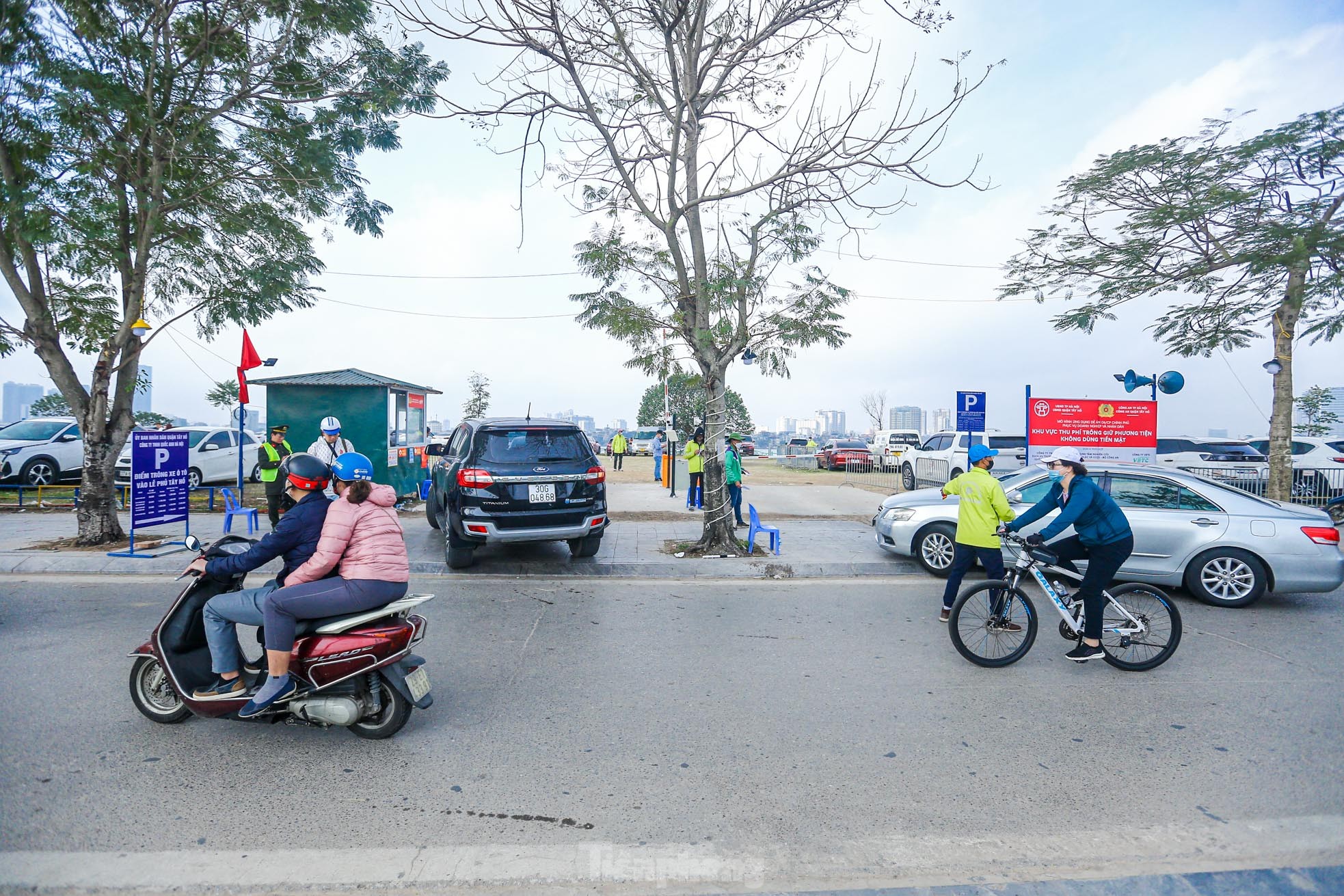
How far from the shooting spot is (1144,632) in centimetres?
552

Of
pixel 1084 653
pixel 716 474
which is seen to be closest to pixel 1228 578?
pixel 1084 653

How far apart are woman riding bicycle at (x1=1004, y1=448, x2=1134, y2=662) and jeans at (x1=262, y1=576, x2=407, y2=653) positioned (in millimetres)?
4460

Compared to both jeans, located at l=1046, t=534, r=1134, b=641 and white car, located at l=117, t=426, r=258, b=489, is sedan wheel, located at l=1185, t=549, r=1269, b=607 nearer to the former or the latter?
jeans, located at l=1046, t=534, r=1134, b=641

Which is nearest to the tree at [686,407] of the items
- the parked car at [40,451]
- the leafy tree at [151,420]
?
the parked car at [40,451]

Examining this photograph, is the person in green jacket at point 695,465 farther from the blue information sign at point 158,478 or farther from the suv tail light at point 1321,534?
the suv tail light at point 1321,534

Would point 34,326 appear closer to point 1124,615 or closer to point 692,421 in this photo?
point 1124,615

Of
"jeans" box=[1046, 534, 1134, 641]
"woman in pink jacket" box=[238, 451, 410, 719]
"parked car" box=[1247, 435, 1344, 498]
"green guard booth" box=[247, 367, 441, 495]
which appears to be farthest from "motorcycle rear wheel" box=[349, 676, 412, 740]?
"parked car" box=[1247, 435, 1344, 498]

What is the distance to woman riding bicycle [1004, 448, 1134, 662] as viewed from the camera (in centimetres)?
548

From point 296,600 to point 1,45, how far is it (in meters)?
9.32

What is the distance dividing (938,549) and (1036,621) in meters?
3.55

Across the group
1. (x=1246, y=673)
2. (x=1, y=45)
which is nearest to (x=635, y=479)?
(x=1, y=45)

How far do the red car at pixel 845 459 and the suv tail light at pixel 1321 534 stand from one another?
76.4 ft

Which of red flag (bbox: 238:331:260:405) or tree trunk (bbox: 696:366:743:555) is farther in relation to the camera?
red flag (bbox: 238:331:260:405)

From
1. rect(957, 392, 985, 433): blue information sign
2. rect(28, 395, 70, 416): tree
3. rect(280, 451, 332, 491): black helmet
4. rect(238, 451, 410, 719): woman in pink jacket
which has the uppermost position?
rect(28, 395, 70, 416): tree
